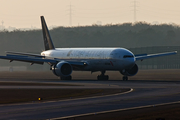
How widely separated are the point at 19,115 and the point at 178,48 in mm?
129788

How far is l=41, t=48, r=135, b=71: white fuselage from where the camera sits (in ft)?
199

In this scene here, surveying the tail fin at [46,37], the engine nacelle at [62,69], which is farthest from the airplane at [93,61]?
the tail fin at [46,37]

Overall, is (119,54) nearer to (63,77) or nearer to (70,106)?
(63,77)

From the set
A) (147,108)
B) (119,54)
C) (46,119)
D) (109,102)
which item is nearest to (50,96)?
(109,102)

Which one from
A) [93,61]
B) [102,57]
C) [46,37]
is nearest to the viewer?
[102,57]

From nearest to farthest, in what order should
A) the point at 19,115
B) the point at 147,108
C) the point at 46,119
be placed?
the point at 46,119 < the point at 19,115 < the point at 147,108

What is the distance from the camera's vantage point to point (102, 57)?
6319cm

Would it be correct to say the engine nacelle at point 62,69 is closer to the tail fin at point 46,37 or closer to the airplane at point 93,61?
the airplane at point 93,61

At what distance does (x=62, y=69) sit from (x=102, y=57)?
6.02m

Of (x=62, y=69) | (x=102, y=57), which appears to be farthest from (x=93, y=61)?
(x=62, y=69)

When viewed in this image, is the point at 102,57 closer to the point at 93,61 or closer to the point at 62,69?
the point at 93,61

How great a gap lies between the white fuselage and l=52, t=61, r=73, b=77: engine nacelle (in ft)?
12.1

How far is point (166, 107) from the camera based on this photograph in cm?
2619

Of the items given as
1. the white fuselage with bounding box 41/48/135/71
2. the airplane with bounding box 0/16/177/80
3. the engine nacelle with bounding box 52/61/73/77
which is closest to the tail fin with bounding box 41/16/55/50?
the white fuselage with bounding box 41/48/135/71
